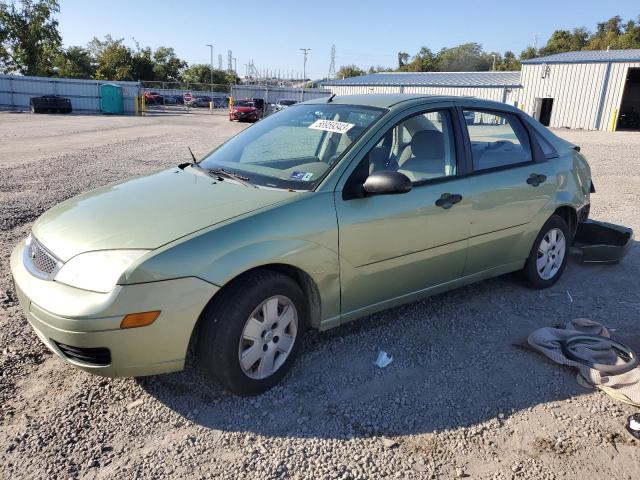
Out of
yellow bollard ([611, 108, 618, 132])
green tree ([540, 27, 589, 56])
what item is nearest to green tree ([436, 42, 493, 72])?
green tree ([540, 27, 589, 56])

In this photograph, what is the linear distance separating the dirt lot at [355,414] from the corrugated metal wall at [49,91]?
37.5 meters

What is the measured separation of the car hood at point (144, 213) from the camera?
2756mm

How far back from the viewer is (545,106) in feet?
116

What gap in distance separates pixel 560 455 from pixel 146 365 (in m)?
2.22

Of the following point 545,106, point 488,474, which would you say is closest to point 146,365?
point 488,474

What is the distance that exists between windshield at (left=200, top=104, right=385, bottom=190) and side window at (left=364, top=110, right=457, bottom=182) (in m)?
0.26

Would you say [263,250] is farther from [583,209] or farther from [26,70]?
[26,70]

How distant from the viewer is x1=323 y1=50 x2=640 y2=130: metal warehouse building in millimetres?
30859

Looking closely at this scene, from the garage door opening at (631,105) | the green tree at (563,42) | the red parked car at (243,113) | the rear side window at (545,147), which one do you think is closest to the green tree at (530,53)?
the green tree at (563,42)

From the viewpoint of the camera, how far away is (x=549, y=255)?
15.8 feet

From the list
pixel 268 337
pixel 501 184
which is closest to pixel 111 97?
pixel 501 184

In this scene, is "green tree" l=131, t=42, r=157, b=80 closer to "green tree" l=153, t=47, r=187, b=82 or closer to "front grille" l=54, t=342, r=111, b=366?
"green tree" l=153, t=47, r=187, b=82

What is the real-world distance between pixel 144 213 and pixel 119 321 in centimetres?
75

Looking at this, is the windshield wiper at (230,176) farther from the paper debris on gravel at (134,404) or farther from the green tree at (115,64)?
the green tree at (115,64)
